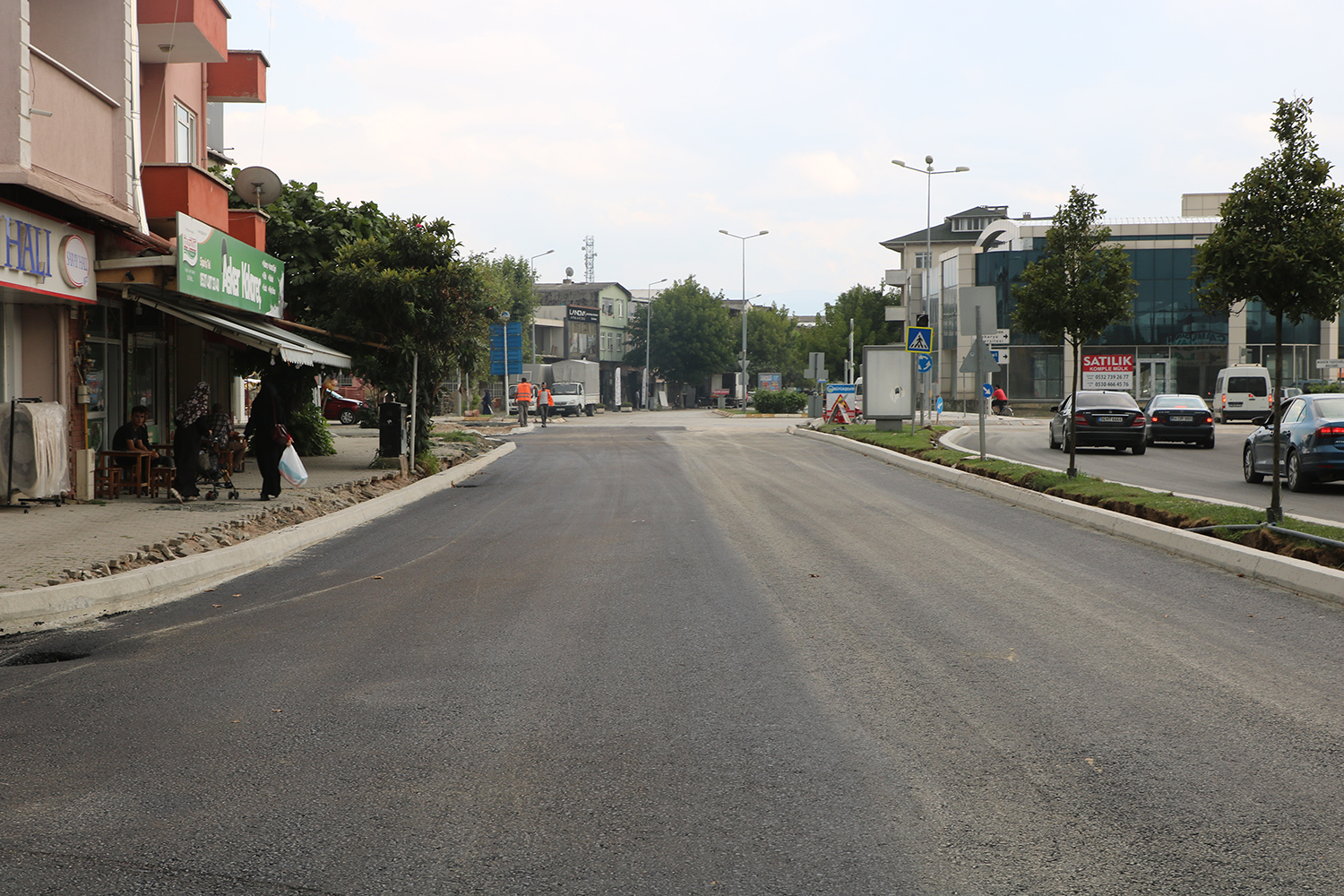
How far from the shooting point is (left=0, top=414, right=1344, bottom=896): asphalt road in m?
3.63

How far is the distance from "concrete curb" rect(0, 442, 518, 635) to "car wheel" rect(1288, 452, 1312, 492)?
1296cm

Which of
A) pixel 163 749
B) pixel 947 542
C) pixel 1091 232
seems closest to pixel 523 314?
pixel 1091 232

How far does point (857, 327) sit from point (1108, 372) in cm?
3992

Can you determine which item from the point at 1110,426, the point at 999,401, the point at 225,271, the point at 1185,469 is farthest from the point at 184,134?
the point at 999,401

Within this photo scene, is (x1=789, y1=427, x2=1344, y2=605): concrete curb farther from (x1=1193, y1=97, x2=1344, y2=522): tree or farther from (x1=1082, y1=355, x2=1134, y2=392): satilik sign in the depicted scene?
(x1=1082, y1=355, x2=1134, y2=392): satilik sign

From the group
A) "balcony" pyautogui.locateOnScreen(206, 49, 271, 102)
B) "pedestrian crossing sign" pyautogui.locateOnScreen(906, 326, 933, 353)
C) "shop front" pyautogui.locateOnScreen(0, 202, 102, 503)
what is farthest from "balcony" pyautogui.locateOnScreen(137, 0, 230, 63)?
"pedestrian crossing sign" pyautogui.locateOnScreen(906, 326, 933, 353)

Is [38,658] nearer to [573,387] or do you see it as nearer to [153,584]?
[153,584]

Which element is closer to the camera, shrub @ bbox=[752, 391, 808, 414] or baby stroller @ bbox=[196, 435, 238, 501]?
baby stroller @ bbox=[196, 435, 238, 501]

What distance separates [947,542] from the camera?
450 inches

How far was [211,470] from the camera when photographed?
1499cm

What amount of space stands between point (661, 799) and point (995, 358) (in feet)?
59.5

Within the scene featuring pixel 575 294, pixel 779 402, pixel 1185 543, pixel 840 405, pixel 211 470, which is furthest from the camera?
pixel 575 294

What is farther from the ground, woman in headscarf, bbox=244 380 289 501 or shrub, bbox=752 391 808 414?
shrub, bbox=752 391 808 414

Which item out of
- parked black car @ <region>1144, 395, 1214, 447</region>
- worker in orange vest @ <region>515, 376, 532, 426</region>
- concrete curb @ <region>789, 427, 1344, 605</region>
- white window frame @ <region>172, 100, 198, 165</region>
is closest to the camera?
concrete curb @ <region>789, 427, 1344, 605</region>
